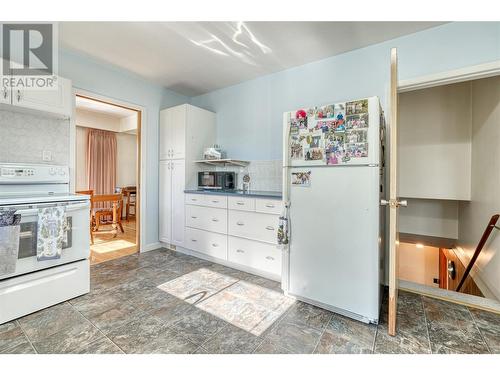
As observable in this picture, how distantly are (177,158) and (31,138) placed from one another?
1.58 meters

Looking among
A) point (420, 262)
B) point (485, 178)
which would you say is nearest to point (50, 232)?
point (485, 178)

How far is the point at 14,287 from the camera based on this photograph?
1.77 m

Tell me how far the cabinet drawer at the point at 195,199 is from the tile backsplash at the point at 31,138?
1.43 m

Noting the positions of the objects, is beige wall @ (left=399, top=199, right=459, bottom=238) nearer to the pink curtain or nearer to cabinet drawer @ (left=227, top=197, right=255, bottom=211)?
cabinet drawer @ (left=227, top=197, right=255, bottom=211)

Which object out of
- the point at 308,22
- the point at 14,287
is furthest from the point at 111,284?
the point at 308,22

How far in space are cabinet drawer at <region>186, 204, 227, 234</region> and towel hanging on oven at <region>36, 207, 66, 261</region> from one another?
4.90 feet

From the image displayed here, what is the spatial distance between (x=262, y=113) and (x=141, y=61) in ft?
5.42

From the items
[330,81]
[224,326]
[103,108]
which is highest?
[103,108]

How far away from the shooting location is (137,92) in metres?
3.31

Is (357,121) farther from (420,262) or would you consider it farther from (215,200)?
(420,262)

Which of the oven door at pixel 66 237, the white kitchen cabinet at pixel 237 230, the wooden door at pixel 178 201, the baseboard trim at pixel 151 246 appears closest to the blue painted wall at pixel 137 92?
the baseboard trim at pixel 151 246

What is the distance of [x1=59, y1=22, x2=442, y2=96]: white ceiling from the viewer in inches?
84.5
